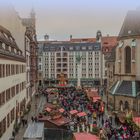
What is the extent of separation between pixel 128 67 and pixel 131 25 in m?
6.96

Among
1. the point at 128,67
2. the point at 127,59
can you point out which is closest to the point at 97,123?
the point at 128,67

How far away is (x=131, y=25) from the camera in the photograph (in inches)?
2596

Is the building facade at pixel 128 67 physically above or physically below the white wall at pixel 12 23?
below

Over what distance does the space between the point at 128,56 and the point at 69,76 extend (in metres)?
71.5

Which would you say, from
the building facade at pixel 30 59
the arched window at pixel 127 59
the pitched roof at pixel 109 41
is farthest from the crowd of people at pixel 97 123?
the pitched roof at pixel 109 41

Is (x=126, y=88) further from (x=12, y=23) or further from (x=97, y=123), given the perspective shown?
(x=12, y=23)

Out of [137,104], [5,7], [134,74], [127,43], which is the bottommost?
[137,104]

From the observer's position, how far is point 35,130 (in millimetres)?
25016

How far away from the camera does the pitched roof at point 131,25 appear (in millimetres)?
64625

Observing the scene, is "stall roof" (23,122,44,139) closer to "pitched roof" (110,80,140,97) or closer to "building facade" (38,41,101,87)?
"pitched roof" (110,80,140,97)

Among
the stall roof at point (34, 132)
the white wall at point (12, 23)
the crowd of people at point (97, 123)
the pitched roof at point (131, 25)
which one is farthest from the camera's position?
the pitched roof at point (131, 25)

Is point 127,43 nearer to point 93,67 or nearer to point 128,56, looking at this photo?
point 128,56

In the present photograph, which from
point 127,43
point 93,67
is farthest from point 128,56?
point 93,67

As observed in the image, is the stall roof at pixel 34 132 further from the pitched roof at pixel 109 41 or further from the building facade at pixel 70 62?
the pitched roof at pixel 109 41
